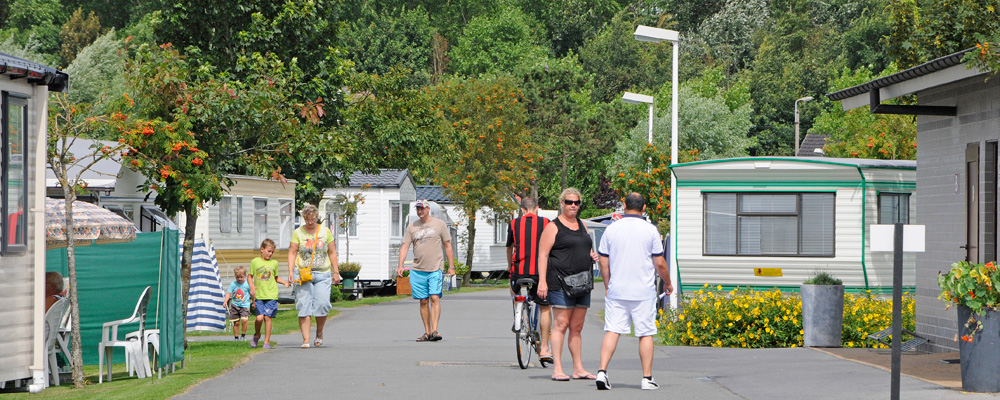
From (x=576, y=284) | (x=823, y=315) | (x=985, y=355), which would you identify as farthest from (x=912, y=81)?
(x=576, y=284)

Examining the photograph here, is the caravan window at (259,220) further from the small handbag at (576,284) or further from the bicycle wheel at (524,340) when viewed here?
the small handbag at (576,284)

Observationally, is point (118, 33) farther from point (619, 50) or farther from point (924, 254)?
point (924, 254)

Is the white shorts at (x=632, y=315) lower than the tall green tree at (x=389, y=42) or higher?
lower

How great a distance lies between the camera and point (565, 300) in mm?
11523

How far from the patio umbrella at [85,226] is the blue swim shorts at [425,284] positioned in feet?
12.8

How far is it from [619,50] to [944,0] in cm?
5590

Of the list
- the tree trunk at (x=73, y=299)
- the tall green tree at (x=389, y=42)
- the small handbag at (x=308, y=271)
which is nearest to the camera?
the tree trunk at (x=73, y=299)

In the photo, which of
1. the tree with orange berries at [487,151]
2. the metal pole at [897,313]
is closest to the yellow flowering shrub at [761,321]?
the metal pole at [897,313]

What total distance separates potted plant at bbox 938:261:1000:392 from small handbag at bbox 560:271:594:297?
10.2ft

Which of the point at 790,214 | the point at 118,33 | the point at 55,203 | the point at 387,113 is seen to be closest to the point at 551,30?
the point at 118,33

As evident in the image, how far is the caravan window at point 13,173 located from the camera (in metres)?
11.1

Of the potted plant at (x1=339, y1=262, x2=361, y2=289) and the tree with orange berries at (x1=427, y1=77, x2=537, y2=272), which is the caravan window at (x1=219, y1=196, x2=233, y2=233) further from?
the tree with orange berries at (x1=427, y1=77, x2=537, y2=272)

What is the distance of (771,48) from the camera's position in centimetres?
6769

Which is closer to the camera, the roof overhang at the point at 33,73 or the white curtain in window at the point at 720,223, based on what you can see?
the roof overhang at the point at 33,73
